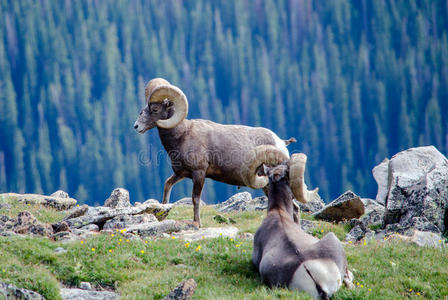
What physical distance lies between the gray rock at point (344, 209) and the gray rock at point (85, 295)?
8.78 m

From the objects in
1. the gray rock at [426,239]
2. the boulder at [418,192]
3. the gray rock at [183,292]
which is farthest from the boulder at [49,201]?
the gray rock at [426,239]

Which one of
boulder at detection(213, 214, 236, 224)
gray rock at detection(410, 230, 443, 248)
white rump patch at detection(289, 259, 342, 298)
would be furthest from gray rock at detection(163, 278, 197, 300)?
boulder at detection(213, 214, 236, 224)

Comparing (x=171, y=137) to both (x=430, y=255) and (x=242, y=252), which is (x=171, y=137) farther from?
(x=430, y=255)

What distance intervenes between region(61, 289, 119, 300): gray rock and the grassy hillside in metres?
0.19

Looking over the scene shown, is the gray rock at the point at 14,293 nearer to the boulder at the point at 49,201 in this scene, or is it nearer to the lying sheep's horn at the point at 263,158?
the lying sheep's horn at the point at 263,158

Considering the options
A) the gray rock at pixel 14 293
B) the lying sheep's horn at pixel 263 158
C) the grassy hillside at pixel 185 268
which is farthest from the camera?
the lying sheep's horn at pixel 263 158

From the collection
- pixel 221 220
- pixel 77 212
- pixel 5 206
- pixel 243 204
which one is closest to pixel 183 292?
pixel 77 212

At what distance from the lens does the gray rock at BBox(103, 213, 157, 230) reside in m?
12.5

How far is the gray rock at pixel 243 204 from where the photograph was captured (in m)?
19.7

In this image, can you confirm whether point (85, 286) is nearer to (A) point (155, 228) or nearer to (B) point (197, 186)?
(A) point (155, 228)

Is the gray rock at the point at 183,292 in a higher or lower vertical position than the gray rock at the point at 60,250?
Result: lower

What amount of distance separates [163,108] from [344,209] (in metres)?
6.13

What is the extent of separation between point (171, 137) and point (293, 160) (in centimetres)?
521

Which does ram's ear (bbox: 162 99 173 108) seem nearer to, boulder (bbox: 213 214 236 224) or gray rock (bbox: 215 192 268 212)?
boulder (bbox: 213 214 236 224)
